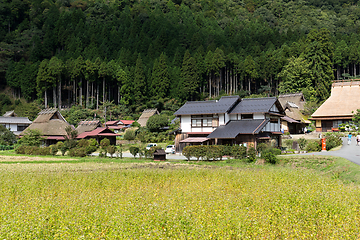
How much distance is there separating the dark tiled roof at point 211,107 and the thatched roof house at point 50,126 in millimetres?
19124

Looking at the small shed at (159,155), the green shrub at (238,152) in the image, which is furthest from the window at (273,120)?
the small shed at (159,155)

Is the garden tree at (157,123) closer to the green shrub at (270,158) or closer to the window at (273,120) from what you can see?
the window at (273,120)

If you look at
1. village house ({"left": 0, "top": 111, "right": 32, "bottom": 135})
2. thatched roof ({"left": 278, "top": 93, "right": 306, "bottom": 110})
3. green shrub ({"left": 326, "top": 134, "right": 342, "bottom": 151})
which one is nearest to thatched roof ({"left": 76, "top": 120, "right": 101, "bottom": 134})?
village house ({"left": 0, "top": 111, "right": 32, "bottom": 135})

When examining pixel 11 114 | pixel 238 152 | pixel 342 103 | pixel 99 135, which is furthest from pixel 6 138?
pixel 342 103

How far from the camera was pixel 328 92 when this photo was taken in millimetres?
56969

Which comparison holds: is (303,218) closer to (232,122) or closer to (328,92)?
(232,122)

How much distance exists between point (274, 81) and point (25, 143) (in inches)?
2251

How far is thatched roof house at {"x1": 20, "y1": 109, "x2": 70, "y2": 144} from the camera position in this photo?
4375cm

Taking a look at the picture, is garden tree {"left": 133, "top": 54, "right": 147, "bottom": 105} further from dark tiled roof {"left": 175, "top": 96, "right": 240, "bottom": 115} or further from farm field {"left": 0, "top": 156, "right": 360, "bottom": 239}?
farm field {"left": 0, "top": 156, "right": 360, "bottom": 239}

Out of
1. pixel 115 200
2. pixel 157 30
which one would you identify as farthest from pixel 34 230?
pixel 157 30

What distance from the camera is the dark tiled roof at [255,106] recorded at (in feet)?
107

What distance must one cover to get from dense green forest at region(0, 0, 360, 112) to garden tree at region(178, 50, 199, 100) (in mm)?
225

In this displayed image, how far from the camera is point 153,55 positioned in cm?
8025

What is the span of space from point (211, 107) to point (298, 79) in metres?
31.8
